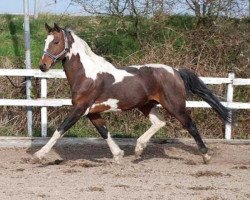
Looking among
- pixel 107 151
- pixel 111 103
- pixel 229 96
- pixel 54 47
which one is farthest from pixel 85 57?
pixel 229 96

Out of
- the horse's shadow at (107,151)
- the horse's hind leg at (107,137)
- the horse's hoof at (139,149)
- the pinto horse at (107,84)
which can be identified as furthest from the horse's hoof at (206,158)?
the horse's hind leg at (107,137)

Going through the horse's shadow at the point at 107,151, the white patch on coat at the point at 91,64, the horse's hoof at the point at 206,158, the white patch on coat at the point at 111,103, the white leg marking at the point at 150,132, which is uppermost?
the white patch on coat at the point at 91,64

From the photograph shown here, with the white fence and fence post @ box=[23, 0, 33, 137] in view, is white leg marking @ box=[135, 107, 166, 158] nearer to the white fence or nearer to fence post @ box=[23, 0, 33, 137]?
the white fence

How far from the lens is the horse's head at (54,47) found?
27.4 ft

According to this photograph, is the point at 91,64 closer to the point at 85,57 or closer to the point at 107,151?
the point at 85,57

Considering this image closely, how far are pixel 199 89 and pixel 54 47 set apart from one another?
2454mm

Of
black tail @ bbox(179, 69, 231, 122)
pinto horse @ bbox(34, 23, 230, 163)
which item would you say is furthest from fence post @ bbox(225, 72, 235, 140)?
pinto horse @ bbox(34, 23, 230, 163)

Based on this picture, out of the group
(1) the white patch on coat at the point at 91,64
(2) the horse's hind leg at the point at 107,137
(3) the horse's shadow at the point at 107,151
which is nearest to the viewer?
(1) the white patch on coat at the point at 91,64

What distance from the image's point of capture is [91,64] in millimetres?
8602

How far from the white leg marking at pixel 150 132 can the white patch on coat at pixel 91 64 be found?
93 cm

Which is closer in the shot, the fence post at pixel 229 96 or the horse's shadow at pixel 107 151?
the horse's shadow at pixel 107 151

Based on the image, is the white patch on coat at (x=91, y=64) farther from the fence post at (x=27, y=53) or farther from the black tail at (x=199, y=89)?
the fence post at (x=27, y=53)

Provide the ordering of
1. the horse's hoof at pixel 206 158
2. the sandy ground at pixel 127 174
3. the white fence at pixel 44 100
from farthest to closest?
the white fence at pixel 44 100, the horse's hoof at pixel 206 158, the sandy ground at pixel 127 174

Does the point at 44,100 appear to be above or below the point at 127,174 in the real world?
above
